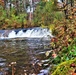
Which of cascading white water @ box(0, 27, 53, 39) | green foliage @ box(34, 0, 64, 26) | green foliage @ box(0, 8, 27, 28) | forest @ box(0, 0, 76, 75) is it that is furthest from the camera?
green foliage @ box(0, 8, 27, 28)

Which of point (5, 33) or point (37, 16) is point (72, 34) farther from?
point (37, 16)

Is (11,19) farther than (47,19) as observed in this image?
Yes

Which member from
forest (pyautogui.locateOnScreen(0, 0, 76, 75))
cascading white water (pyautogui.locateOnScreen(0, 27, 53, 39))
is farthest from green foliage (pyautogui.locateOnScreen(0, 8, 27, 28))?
cascading white water (pyautogui.locateOnScreen(0, 27, 53, 39))

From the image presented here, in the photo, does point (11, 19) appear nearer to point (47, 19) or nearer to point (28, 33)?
point (47, 19)

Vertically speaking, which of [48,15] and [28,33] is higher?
[48,15]

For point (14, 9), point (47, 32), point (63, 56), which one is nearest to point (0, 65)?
point (63, 56)

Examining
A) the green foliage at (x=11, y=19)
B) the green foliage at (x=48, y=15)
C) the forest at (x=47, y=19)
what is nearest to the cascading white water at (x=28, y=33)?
the forest at (x=47, y=19)

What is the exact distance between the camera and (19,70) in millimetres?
8125

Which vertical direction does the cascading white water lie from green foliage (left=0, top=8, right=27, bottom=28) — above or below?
below

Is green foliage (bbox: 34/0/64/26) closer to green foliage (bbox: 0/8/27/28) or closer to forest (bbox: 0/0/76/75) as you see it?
forest (bbox: 0/0/76/75)

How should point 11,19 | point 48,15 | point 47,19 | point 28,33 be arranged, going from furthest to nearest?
point 11,19 → point 48,15 → point 47,19 → point 28,33

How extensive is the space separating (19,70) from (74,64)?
123 inches

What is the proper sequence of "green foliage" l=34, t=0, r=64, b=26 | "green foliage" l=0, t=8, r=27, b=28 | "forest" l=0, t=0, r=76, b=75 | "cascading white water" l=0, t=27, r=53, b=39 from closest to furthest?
1. "forest" l=0, t=0, r=76, b=75
2. "cascading white water" l=0, t=27, r=53, b=39
3. "green foliage" l=34, t=0, r=64, b=26
4. "green foliage" l=0, t=8, r=27, b=28

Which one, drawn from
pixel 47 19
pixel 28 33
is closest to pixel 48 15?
pixel 47 19
